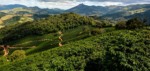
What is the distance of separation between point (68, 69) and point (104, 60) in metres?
15.3

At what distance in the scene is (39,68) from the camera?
89.5 meters

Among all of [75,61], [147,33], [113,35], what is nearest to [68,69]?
[75,61]

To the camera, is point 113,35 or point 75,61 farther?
point 113,35

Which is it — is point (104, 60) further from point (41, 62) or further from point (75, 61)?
point (41, 62)

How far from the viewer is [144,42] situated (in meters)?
108

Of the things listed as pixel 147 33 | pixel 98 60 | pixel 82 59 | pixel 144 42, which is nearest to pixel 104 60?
pixel 98 60

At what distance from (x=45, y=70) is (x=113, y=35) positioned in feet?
152

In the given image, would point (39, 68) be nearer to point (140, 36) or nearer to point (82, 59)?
point (82, 59)

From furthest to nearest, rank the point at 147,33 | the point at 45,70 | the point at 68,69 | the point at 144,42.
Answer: the point at 147,33, the point at 144,42, the point at 68,69, the point at 45,70

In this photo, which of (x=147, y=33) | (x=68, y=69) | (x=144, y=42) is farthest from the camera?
(x=147, y=33)

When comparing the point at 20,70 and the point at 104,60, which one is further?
the point at 104,60

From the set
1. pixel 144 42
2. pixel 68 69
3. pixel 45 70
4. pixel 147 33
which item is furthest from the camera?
pixel 147 33

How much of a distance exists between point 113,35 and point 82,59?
2846 cm

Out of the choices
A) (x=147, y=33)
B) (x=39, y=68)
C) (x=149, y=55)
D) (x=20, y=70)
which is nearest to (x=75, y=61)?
(x=39, y=68)
